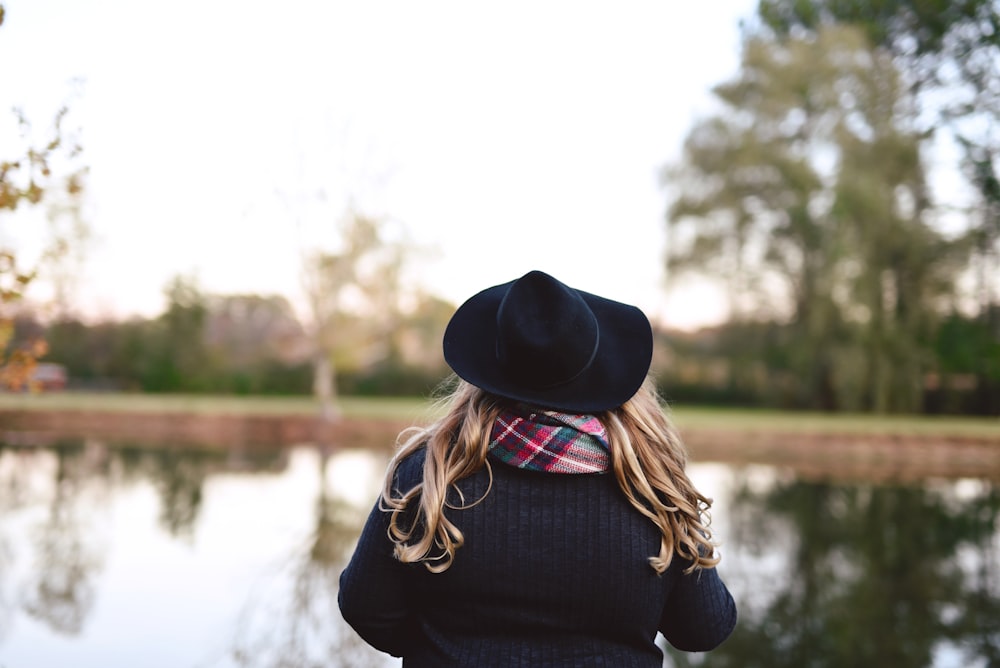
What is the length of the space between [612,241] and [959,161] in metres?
15.0

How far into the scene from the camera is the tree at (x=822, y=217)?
1902cm

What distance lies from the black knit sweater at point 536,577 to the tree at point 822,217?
17300 millimetres

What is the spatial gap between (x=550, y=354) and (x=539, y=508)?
0.24 meters

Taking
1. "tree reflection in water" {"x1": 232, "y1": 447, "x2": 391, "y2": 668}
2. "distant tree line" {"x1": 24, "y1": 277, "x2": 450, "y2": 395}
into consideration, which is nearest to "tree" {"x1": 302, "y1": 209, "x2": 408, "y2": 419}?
"distant tree line" {"x1": 24, "y1": 277, "x2": 450, "y2": 395}

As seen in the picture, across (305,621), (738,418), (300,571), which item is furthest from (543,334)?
(738,418)

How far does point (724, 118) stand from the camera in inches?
856

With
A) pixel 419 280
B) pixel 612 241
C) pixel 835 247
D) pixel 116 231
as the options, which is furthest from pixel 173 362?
pixel 835 247

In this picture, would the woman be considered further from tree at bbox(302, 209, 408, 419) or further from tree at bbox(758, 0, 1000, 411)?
tree at bbox(302, 209, 408, 419)

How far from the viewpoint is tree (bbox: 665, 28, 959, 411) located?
19016 mm

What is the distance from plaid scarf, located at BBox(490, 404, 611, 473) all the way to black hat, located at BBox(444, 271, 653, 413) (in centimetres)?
3

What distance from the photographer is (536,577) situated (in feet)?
4.46

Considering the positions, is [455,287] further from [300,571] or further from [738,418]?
[300,571]

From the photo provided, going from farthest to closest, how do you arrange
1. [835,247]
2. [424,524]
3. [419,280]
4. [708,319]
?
[708,319]
[419,280]
[835,247]
[424,524]

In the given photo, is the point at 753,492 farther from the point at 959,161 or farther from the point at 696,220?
the point at 696,220
